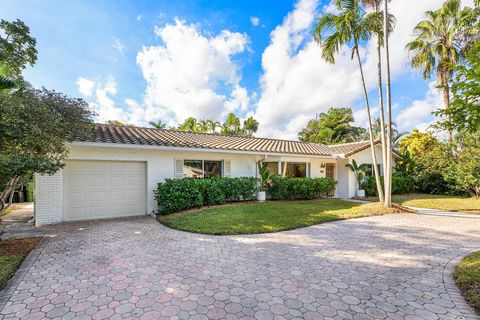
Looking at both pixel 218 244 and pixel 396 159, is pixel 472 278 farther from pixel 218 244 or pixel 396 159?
pixel 396 159

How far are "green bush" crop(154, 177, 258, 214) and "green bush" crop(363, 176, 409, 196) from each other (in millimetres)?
9320

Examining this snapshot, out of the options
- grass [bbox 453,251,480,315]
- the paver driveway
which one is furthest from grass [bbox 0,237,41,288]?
grass [bbox 453,251,480,315]

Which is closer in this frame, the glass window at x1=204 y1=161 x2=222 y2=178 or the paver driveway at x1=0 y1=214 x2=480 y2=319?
the paver driveway at x1=0 y1=214 x2=480 y2=319

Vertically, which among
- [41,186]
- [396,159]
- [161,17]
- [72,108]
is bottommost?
[41,186]

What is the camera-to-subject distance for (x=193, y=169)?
456 inches

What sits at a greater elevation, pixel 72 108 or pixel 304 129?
pixel 304 129

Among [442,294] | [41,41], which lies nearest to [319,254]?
[442,294]

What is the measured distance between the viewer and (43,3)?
8.05 m

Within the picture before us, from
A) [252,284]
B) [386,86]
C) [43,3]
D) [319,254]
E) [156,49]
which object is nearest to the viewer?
[252,284]

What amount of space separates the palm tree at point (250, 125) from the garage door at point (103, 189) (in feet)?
82.2

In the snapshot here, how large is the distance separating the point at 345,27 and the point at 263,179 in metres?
8.52

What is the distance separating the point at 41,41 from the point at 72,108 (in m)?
6.35

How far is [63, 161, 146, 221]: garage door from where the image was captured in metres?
8.84

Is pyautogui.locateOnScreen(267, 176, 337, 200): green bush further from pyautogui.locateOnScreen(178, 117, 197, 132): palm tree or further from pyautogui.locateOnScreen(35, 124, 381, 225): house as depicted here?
pyautogui.locateOnScreen(178, 117, 197, 132): palm tree
